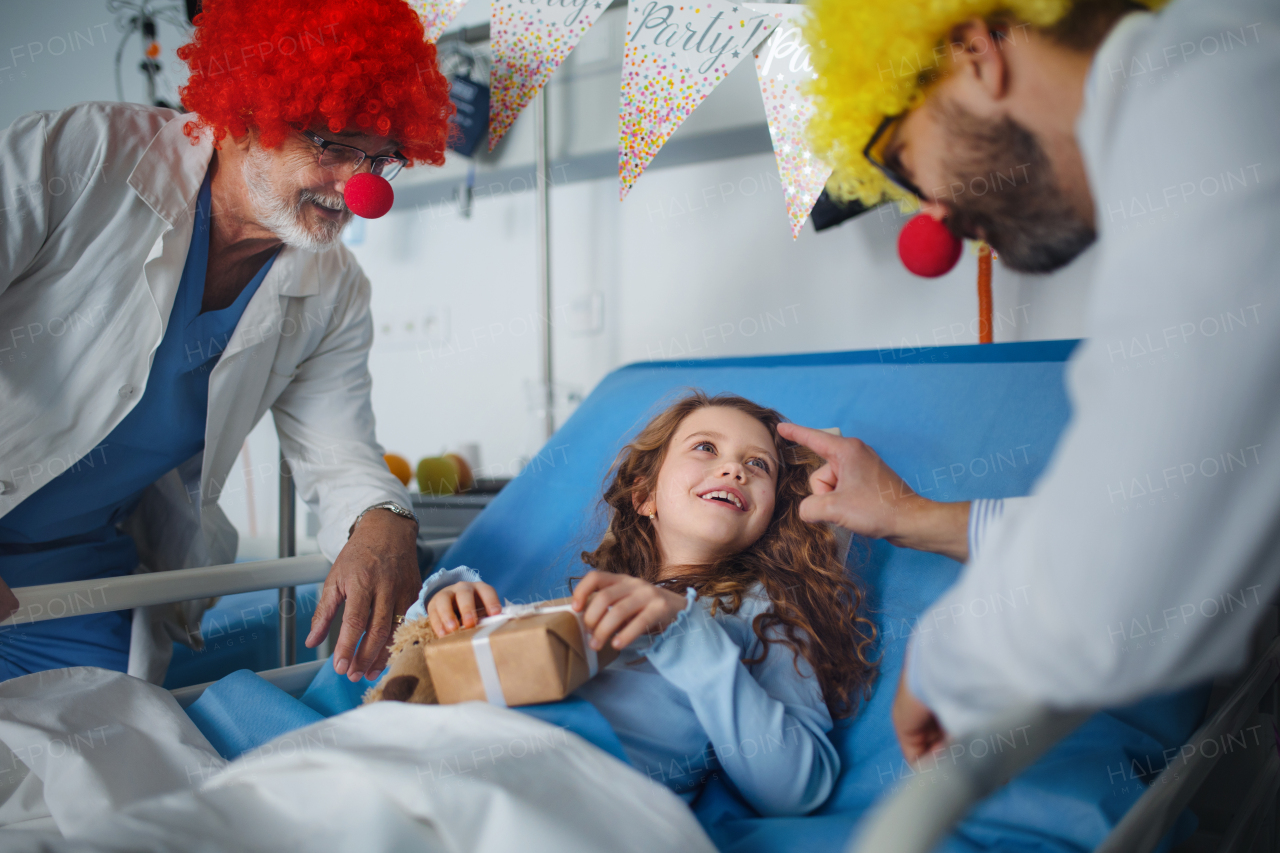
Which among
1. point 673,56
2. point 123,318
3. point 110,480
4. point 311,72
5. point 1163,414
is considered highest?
point 673,56

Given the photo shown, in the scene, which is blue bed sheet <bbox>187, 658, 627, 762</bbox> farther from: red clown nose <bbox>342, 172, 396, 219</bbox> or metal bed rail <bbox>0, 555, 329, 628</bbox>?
red clown nose <bbox>342, 172, 396, 219</bbox>

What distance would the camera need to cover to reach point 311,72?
3.73 feet

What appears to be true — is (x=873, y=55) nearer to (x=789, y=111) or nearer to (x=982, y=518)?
(x=982, y=518)

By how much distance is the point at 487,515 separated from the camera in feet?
4.62

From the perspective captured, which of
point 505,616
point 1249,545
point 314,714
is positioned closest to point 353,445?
point 314,714

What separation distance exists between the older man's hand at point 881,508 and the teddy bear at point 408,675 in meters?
0.43

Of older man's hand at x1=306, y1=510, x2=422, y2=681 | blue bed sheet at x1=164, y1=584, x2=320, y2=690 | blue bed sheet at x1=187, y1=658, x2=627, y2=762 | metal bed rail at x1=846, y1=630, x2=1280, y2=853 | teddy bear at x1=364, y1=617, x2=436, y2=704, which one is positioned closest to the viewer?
metal bed rail at x1=846, y1=630, x2=1280, y2=853

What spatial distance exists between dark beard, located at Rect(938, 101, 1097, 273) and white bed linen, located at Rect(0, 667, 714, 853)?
0.49 meters

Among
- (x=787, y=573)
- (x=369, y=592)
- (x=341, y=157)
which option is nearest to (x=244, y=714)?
(x=369, y=592)

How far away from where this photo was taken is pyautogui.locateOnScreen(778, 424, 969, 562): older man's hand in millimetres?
889

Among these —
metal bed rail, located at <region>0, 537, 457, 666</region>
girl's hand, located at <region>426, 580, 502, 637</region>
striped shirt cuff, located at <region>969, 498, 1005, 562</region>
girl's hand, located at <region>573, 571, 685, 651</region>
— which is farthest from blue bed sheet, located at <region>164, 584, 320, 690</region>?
striped shirt cuff, located at <region>969, 498, 1005, 562</region>

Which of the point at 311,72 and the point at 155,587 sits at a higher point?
the point at 311,72

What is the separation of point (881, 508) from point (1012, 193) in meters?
0.40

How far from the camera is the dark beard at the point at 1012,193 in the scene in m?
0.56
